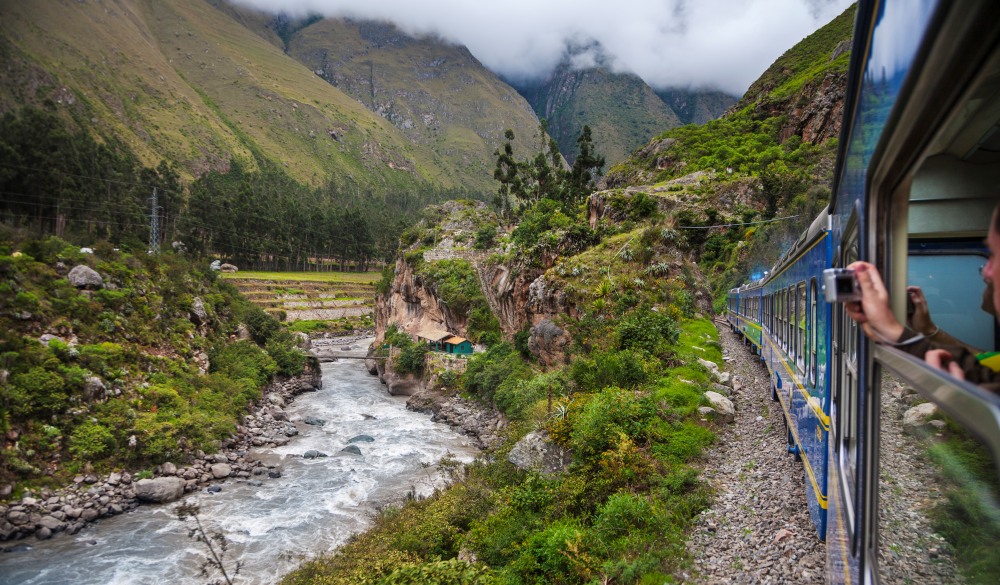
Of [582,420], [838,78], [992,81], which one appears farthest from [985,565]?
[838,78]

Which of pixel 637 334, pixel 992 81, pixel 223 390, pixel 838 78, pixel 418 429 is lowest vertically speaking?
pixel 418 429

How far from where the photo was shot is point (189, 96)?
437 feet

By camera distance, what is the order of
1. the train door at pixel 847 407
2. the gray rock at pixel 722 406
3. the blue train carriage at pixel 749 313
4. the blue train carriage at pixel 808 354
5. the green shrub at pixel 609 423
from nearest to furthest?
the train door at pixel 847 407
the blue train carriage at pixel 808 354
the green shrub at pixel 609 423
the gray rock at pixel 722 406
the blue train carriage at pixel 749 313

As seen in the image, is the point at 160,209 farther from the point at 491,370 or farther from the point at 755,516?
the point at 755,516

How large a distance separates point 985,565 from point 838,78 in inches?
1767

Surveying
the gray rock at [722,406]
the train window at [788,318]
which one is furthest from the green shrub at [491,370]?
the train window at [788,318]

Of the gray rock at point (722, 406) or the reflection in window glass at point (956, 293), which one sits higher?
the reflection in window glass at point (956, 293)

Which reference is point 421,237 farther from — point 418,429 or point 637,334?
point 637,334

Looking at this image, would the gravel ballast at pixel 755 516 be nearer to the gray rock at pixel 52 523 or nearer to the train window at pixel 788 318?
the train window at pixel 788 318

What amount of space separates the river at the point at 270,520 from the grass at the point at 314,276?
38.9 m

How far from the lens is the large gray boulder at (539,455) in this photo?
1092 centimetres

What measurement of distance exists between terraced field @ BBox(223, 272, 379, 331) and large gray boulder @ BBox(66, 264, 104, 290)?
1056 inches

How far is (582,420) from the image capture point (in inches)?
435

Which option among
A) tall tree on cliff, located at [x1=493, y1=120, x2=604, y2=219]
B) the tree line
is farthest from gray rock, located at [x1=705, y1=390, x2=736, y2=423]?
tall tree on cliff, located at [x1=493, y1=120, x2=604, y2=219]
